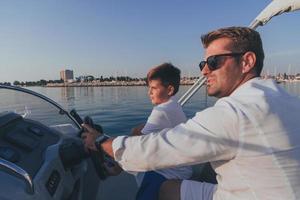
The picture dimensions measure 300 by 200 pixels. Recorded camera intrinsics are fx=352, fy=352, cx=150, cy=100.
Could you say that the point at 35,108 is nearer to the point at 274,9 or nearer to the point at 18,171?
the point at 18,171

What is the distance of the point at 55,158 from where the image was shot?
2.42 m

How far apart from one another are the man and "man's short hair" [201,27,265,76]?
0.15m

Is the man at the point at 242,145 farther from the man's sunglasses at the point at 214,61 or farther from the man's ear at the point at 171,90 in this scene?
the man's ear at the point at 171,90

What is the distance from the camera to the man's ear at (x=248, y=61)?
1.87 m

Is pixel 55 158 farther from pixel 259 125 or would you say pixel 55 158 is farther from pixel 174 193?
pixel 259 125

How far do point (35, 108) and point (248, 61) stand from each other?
2062mm

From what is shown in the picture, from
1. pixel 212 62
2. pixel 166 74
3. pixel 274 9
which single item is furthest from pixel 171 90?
pixel 274 9

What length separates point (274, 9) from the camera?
4.27 m

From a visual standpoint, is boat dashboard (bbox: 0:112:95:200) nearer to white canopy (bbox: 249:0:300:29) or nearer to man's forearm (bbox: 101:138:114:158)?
man's forearm (bbox: 101:138:114:158)

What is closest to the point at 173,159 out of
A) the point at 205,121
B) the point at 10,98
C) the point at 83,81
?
the point at 205,121

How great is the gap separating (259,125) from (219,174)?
1.30ft

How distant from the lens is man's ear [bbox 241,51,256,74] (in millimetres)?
1865

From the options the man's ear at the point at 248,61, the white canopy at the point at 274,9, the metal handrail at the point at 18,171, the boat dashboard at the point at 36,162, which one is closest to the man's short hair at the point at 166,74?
the boat dashboard at the point at 36,162

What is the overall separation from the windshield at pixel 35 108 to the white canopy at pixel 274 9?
104 inches
